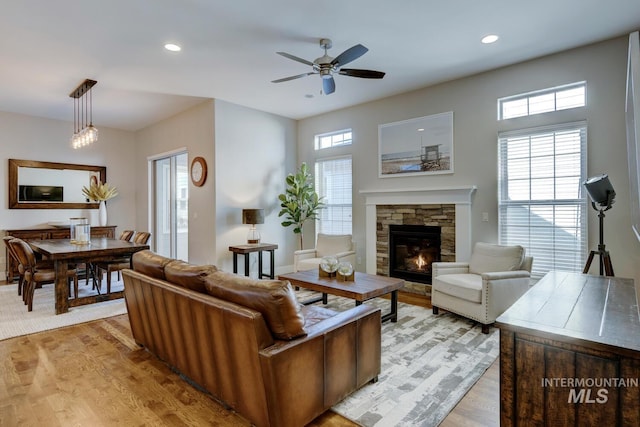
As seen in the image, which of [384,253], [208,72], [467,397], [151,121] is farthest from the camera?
[151,121]

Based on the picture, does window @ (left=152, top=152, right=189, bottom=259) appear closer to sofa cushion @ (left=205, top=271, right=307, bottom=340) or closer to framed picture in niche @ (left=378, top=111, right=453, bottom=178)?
framed picture in niche @ (left=378, top=111, right=453, bottom=178)

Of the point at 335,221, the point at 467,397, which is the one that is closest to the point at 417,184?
the point at 335,221

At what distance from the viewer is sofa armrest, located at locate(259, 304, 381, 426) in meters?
1.77

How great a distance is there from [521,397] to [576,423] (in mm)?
192

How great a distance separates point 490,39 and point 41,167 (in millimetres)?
7998

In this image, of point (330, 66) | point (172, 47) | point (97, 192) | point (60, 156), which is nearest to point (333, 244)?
point (330, 66)

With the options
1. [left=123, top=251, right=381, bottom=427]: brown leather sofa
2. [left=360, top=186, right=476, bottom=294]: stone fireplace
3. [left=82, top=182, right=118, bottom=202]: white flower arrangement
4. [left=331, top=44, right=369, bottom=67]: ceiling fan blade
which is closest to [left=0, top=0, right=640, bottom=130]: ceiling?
[left=331, top=44, right=369, bottom=67]: ceiling fan blade

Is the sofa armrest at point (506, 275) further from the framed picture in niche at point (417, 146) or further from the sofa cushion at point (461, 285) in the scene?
the framed picture in niche at point (417, 146)

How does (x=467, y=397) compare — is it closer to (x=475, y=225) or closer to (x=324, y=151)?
(x=475, y=225)

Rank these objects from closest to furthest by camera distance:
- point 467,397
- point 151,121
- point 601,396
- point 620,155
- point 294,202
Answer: point 601,396 → point 467,397 → point 620,155 → point 294,202 → point 151,121

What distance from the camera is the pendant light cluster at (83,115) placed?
4727mm

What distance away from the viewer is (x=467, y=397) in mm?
2340

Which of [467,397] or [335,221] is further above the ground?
[335,221]

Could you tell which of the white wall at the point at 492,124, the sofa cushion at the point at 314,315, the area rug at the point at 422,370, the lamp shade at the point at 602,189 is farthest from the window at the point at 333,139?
the sofa cushion at the point at 314,315
